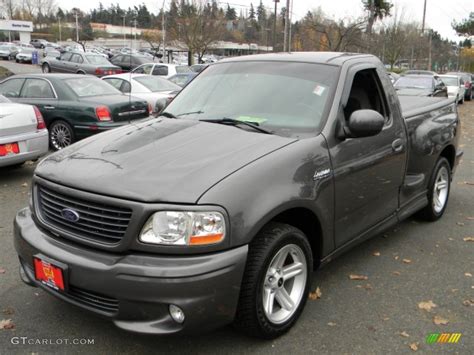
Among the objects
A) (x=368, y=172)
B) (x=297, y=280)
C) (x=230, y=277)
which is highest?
(x=368, y=172)

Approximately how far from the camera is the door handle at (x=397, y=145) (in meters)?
4.27

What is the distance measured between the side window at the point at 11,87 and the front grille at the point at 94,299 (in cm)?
840

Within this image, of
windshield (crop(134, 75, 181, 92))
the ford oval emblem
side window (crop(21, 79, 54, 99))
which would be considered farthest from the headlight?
windshield (crop(134, 75, 181, 92))

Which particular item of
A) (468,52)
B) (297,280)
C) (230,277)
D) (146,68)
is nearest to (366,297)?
(297,280)

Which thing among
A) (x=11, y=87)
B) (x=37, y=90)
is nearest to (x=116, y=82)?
(x=11, y=87)

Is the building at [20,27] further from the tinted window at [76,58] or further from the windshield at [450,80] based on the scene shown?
the windshield at [450,80]

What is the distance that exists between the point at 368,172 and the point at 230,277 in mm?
1727

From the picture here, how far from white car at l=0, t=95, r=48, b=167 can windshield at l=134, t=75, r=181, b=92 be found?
5633 millimetres

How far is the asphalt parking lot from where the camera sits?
3104 millimetres

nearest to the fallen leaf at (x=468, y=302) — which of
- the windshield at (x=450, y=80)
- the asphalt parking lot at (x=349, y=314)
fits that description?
the asphalt parking lot at (x=349, y=314)

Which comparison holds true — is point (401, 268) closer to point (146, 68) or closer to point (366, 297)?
point (366, 297)

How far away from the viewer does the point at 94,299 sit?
9.12 ft

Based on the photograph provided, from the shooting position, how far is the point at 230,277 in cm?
268

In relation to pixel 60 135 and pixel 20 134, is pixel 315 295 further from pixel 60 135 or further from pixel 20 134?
pixel 60 135
